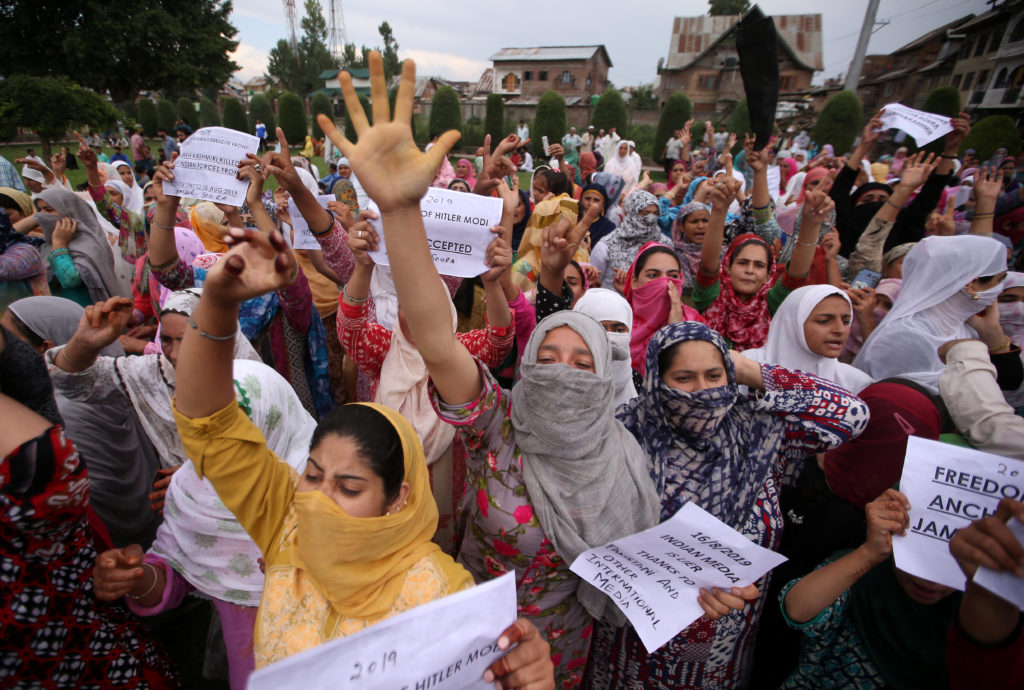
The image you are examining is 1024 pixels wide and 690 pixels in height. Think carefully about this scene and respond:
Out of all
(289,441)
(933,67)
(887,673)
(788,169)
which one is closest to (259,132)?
(788,169)

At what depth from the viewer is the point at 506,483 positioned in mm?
1753

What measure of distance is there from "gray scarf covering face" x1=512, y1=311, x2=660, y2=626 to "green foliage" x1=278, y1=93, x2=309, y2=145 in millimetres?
31573

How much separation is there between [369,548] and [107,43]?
4084 cm

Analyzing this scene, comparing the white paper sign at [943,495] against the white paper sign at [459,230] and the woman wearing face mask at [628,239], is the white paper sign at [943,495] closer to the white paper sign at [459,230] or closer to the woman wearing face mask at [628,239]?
the white paper sign at [459,230]

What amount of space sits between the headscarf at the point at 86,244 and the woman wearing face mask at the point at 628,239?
4510mm

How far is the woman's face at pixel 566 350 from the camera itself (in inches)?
68.8

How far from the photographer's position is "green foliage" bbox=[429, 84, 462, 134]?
2642 cm

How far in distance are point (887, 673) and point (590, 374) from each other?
4.79 feet

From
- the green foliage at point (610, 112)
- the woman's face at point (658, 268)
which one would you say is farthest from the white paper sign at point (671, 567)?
the green foliage at point (610, 112)

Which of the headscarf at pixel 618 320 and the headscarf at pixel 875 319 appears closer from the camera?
the headscarf at pixel 618 320

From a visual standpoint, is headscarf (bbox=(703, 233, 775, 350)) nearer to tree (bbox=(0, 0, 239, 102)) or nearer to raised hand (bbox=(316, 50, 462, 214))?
raised hand (bbox=(316, 50, 462, 214))

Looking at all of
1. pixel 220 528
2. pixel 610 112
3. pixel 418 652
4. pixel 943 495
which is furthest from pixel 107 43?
pixel 943 495

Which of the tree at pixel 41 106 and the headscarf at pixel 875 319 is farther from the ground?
the tree at pixel 41 106

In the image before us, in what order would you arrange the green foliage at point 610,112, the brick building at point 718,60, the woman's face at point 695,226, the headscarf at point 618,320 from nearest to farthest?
the headscarf at point 618,320 → the woman's face at point 695,226 → the green foliage at point 610,112 → the brick building at point 718,60
